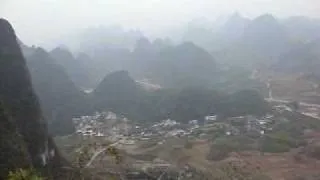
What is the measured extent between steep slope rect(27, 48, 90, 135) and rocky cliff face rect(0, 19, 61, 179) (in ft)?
64.3

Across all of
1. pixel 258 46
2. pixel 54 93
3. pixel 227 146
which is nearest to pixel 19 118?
pixel 227 146

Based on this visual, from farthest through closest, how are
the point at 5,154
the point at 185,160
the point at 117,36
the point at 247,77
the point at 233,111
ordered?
the point at 117,36
the point at 247,77
the point at 233,111
the point at 185,160
the point at 5,154

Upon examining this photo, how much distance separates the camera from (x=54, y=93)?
7838cm

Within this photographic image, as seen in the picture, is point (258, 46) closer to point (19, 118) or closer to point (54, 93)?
point (54, 93)

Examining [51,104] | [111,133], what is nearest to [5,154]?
[111,133]

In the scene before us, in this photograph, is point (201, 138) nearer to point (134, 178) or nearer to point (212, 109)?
point (212, 109)

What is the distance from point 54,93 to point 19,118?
33437 mm

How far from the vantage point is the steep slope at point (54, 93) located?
71.4 meters

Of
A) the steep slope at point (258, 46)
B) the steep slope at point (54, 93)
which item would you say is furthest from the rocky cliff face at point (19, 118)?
the steep slope at point (258, 46)

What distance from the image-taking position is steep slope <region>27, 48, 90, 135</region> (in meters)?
71.4

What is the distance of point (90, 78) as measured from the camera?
11100 centimetres

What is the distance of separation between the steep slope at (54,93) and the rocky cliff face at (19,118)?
64.3ft

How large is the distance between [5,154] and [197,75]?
247 ft

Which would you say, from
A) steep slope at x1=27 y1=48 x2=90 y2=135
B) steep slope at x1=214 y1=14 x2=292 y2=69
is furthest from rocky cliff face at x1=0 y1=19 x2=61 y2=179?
steep slope at x1=214 y1=14 x2=292 y2=69
